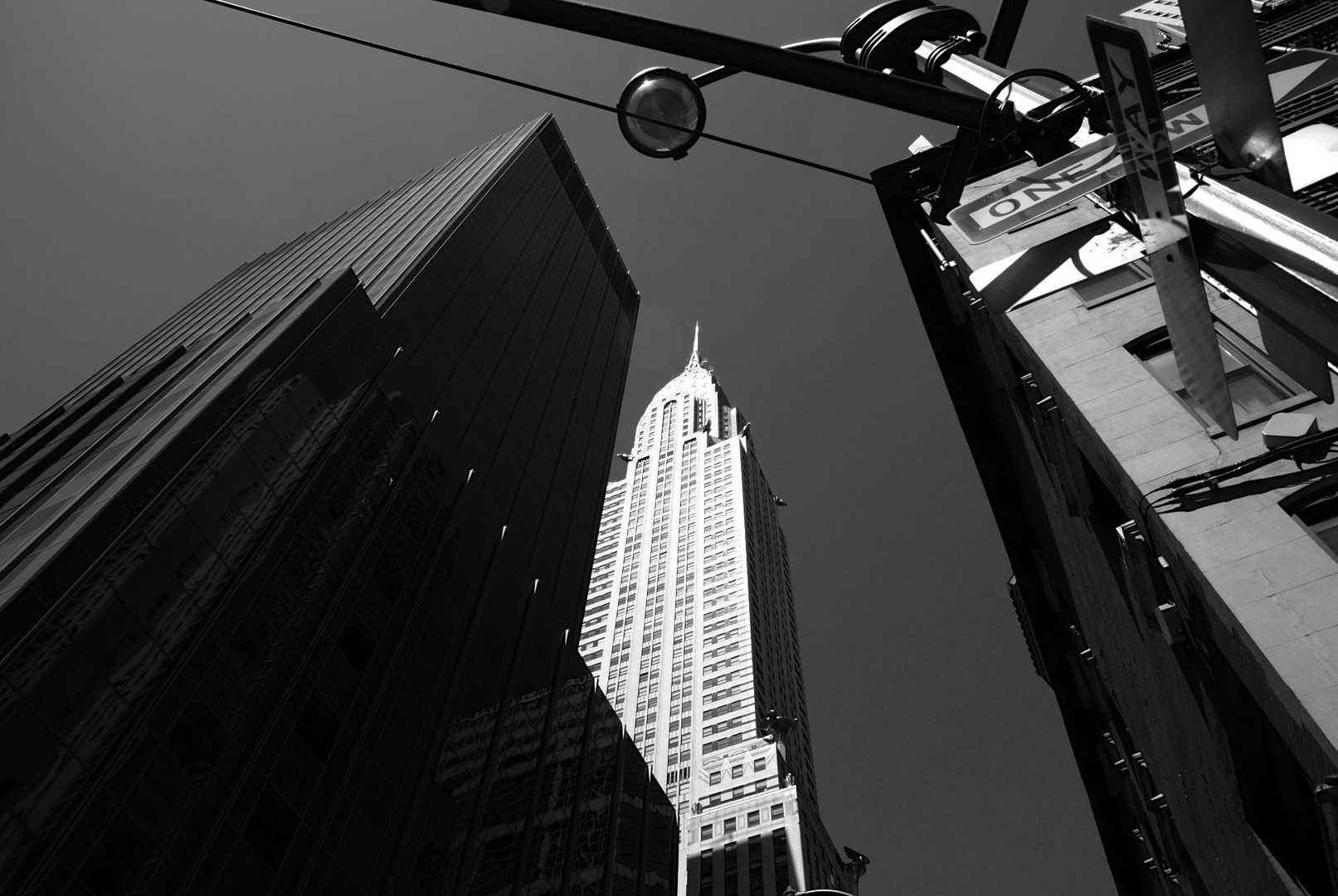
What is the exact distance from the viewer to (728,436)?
158875 millimetres

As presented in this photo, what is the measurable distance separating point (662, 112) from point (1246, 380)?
37.1 feet

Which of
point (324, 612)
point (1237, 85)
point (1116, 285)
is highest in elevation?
point (1237, 85)

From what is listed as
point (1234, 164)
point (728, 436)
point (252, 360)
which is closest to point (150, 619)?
point (252, 360)

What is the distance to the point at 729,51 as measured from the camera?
4742mm

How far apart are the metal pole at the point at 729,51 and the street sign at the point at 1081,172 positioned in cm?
61

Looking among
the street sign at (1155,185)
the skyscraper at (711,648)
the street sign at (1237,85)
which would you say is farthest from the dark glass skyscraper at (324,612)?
the street sign at (1237,85)

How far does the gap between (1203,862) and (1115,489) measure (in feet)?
44.0

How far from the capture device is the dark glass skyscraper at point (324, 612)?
2992 centimetres

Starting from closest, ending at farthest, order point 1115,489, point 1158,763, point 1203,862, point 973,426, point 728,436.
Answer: point 1115,489 < point 1203,862 < point 1158,763 < point 973,426 < point 728,436

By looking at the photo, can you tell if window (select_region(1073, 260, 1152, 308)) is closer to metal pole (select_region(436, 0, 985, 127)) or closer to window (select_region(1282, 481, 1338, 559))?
window (select_region(1282, 481, 1338, 559))

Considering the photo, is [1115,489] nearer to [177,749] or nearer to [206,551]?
[177,749]

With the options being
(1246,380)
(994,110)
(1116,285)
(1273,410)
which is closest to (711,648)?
(1116,285)

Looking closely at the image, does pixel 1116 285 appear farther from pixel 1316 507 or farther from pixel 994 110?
pixel 994 110

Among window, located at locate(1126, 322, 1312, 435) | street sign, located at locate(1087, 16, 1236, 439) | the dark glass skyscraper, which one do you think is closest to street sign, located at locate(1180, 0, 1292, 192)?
street sign, located at locate(1087, 16, 1236, 439)
